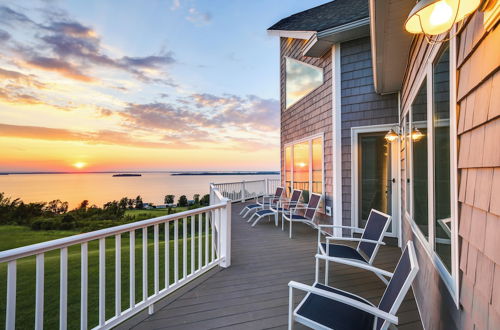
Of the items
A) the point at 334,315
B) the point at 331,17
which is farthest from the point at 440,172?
the point at 331,17

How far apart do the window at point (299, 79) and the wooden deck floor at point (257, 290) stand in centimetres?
407

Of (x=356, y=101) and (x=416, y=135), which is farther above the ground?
(x=356, y=101)

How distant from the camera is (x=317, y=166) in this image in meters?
6.18

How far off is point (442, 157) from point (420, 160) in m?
1.10

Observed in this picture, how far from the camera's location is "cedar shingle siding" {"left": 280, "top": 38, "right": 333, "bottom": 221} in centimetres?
553

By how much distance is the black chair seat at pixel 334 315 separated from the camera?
1.67m

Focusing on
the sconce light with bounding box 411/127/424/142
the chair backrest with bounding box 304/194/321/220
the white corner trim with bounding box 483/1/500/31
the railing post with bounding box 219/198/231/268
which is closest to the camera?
the white corner trim with bounding box 483/1/500/31

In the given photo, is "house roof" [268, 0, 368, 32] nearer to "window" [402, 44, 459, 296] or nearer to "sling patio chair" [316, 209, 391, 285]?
"window" [402, 44, 459, 296]

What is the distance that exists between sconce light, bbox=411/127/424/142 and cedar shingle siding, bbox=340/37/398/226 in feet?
6.62

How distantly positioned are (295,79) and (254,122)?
10.2 meters

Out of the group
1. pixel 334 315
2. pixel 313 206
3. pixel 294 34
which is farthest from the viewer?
pixel 294 34

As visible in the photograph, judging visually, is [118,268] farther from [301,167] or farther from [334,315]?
[301,167]

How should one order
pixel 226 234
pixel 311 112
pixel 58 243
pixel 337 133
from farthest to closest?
pixel 311 112 < pixel 337 133 < pixel 226 234 < pixel 58 243

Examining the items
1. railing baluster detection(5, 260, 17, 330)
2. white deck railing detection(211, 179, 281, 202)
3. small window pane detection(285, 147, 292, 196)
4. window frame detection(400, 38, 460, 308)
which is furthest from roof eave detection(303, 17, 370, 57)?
white deck railing detection(211, 179, 281, 202)
